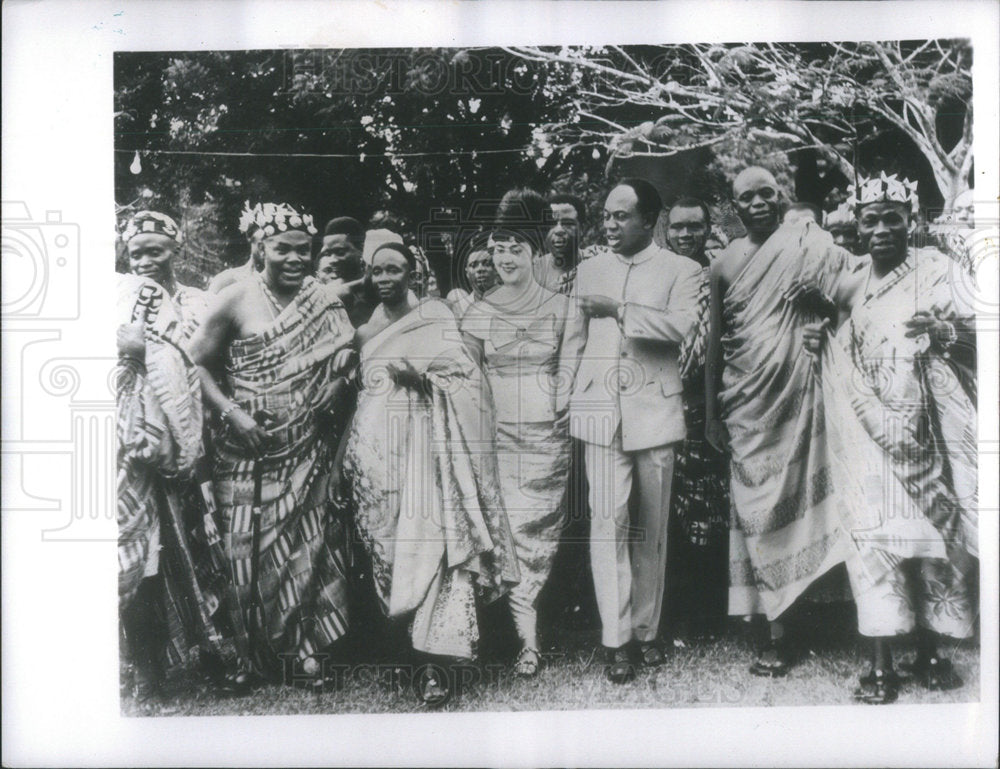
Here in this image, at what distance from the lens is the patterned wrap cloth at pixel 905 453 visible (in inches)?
127

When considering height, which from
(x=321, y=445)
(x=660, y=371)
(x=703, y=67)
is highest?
(x=703, y=67)

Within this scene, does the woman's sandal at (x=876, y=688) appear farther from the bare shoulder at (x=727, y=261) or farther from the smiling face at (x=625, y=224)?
the smiling face at (x=625, y=224)

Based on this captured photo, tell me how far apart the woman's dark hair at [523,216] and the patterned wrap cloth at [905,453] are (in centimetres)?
104

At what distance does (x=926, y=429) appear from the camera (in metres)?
3.26

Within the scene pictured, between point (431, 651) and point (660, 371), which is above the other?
point (660, 371)

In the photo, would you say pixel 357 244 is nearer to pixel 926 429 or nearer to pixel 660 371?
pixel 660 371

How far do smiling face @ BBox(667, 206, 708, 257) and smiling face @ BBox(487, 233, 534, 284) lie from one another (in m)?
0.48

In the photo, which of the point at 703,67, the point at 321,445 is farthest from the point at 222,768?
the point at 703,67

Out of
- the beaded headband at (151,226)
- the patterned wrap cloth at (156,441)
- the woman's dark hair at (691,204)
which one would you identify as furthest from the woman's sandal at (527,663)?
the beaded headband at (151,226)

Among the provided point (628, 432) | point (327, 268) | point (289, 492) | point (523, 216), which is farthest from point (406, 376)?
point (628, 432)

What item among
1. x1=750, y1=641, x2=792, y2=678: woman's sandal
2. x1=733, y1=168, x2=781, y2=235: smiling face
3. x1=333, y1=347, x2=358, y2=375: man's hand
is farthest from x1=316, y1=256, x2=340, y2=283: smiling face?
x1=750, y1=641, x2=792, y2=678: woman's sandal

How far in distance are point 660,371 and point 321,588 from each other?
1333mm

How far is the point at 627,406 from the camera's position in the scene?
10.5ft

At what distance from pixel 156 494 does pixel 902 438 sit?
2496 millimetres
